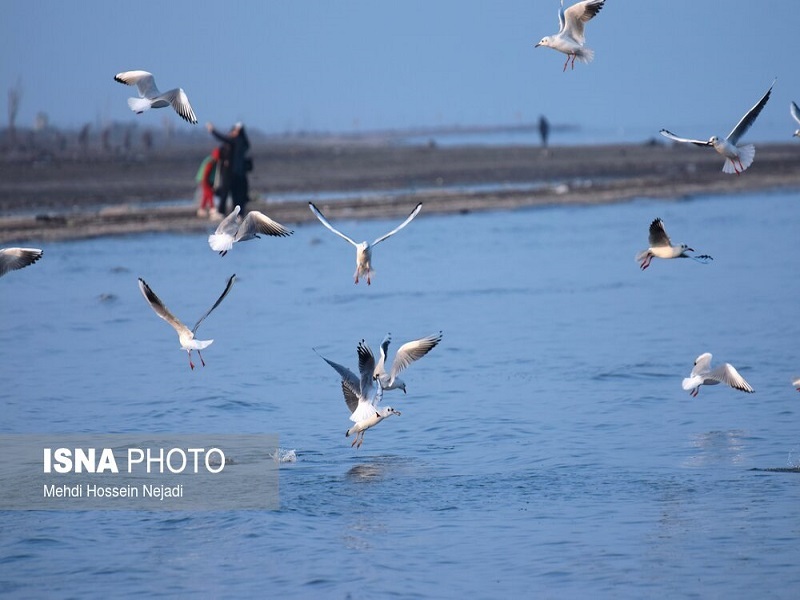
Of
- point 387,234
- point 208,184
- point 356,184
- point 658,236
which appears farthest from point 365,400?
point 356,184

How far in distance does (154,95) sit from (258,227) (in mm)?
1626

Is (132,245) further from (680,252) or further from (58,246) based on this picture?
(680,252)

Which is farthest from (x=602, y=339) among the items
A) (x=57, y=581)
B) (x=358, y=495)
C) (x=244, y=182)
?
(x=244, y=182)

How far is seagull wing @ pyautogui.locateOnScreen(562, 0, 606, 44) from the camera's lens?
1224 centimetres

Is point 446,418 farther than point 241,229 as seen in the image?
Yes

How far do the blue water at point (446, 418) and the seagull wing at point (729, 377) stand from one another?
496 millimetres

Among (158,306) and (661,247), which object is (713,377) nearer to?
(661,247)

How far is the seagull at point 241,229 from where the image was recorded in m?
11.9

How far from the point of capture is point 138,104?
11.9m

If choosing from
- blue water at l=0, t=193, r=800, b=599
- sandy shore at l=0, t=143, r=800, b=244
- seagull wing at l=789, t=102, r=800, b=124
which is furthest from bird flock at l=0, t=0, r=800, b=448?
sandy shore at l=0, t=143, r=800, b=244

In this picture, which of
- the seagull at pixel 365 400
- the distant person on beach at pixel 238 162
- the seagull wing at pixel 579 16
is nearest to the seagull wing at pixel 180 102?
the seagull at pixel 365 400

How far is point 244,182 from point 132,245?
2.69 metres

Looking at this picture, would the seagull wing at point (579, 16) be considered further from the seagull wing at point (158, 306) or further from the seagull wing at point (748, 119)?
the seagull wing at point (158, 306)

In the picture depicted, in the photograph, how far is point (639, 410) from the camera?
13.4 m
